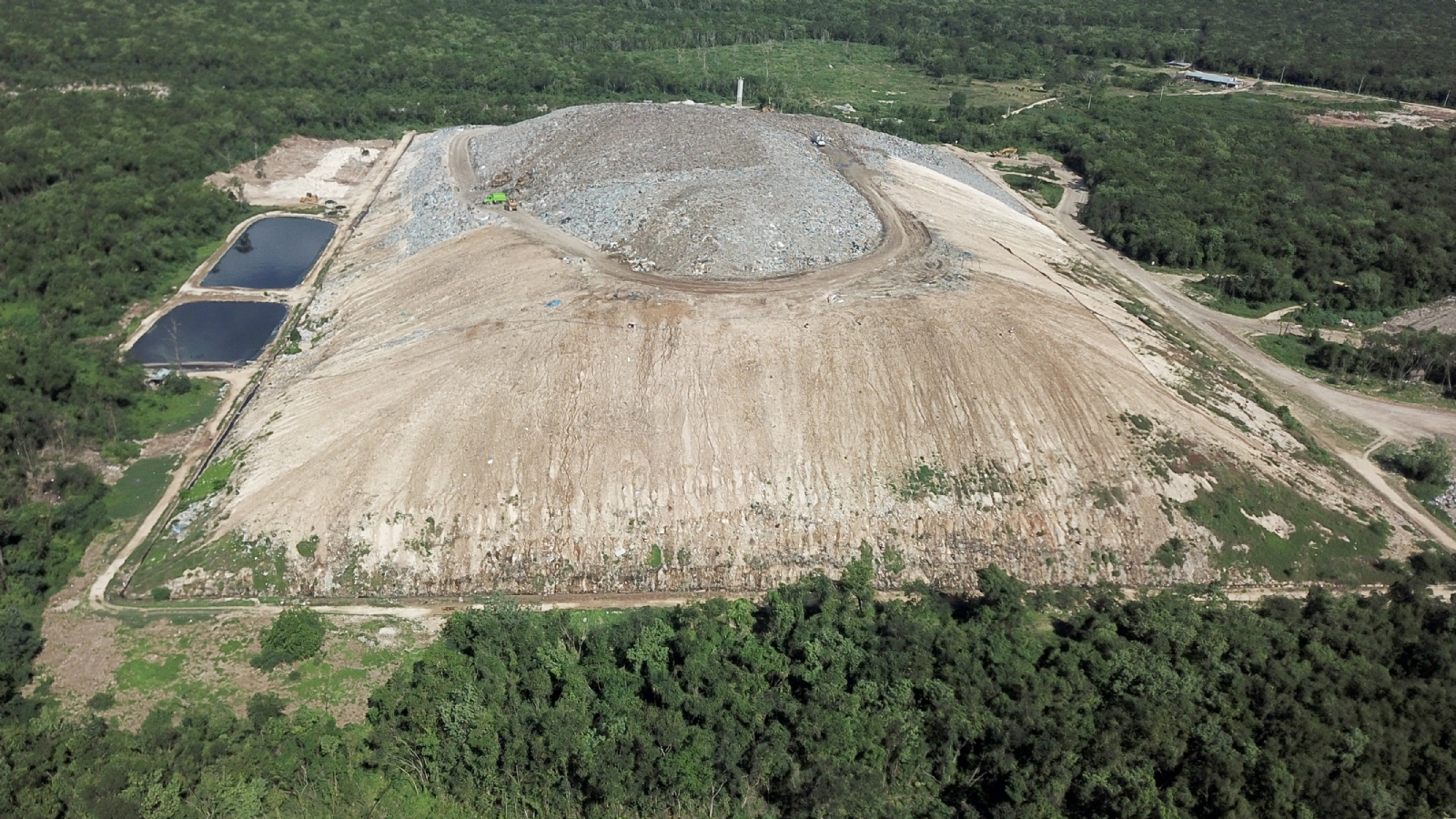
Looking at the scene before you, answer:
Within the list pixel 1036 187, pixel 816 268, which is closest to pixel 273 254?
pixel 816 268

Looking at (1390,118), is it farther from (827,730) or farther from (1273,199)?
(827,730)

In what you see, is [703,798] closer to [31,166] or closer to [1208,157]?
[31,166]

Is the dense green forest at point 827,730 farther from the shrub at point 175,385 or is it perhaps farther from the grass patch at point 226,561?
the shrub at point 175,385

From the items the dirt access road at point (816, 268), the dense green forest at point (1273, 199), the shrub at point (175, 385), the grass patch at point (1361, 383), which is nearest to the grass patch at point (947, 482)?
the dirt access road at point (816, 268)

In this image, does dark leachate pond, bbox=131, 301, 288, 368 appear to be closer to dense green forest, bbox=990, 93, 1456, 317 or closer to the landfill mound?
the landfill mound

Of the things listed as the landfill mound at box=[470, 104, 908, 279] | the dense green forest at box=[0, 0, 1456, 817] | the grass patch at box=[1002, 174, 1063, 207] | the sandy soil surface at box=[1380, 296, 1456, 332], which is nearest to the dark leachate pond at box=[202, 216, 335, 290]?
the dense green forest at box=[0, 0, 1456, 817]

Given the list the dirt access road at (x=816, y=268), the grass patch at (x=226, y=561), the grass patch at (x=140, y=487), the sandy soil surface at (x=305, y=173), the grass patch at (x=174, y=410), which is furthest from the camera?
the sandy soil surface at (x=305, y=173)
